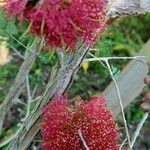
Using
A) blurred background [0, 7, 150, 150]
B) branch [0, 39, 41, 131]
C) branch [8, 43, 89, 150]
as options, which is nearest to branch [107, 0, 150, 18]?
branch [8, 43, 89, 150]

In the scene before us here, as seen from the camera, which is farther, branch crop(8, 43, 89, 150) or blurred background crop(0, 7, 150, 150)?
blurred background crop(0, 7, 150, 150)

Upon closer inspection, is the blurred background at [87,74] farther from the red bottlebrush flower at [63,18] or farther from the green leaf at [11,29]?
Answer: the red bottlebrush flower at [63,18]

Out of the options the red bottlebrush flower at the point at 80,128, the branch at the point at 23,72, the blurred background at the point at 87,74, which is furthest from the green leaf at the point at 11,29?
the blurred background at the point at 87,74

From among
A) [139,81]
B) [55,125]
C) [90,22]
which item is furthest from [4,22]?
[139,81]

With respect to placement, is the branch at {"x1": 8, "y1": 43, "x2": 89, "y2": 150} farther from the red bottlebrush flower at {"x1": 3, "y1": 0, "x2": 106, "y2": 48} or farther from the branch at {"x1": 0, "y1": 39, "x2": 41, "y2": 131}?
the red bottlebrush flower at {"x1": 3, "y1": 0, "x2": 106, "y2": 48}

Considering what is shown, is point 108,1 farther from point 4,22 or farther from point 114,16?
point 4,22

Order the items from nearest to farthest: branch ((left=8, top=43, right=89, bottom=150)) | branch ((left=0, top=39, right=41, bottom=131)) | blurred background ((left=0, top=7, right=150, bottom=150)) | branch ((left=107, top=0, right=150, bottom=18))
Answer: branch ((left=107, top=0, right=150, bottom=18)) < branch ((left=8, top=43, right=89, bottom=150)) < branch ((left=0, top=39, right=41, bottom=131)) < blurred background ((left=0, top=7, right=150, bottom=150))
